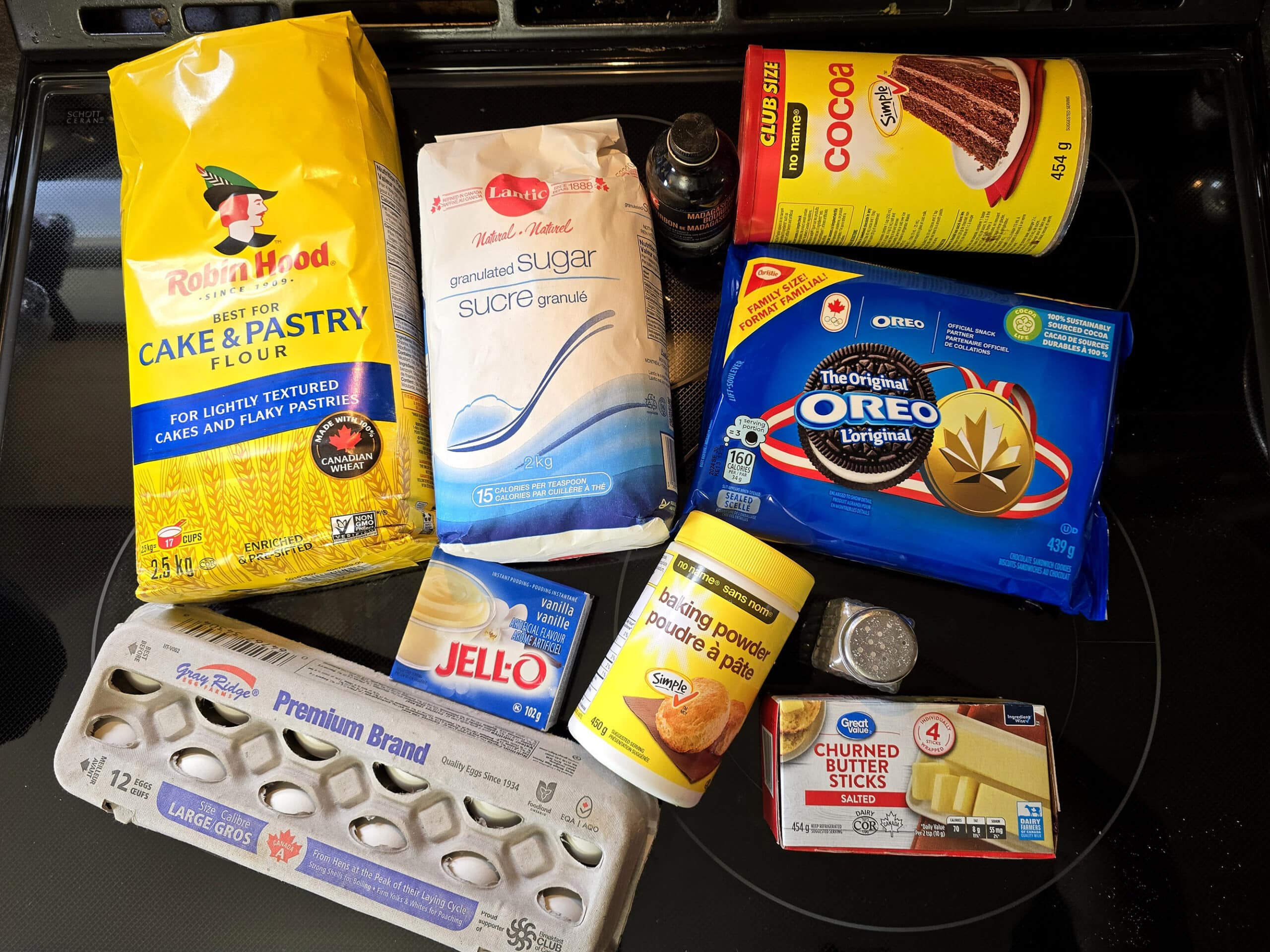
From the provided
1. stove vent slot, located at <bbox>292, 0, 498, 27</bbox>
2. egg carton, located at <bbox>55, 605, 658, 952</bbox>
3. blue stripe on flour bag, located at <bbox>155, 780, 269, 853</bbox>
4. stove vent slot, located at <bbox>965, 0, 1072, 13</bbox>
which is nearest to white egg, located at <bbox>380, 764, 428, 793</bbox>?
egg carton, located at <bbox>55, 605, 658, 952</bbox>

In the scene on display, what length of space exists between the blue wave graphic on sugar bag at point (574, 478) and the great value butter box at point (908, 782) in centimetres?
25

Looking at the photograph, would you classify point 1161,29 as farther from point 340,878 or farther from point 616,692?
point 340,878

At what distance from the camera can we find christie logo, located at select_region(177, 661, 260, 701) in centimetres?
75

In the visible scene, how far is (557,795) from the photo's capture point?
0.72m

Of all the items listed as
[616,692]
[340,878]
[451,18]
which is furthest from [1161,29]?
[340,878]

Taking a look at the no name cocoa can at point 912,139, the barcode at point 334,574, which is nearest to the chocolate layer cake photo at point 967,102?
the no name cocoa can at point 912,139

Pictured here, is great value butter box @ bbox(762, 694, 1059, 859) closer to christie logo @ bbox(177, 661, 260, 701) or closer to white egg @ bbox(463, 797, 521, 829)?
white egg @ bbox(463, 797, 521, 829)

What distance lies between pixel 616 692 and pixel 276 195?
0.57 m

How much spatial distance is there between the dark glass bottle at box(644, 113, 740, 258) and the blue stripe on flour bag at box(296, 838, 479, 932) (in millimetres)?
682

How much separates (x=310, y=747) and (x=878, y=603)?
1.98 ft

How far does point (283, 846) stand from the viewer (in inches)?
28.9

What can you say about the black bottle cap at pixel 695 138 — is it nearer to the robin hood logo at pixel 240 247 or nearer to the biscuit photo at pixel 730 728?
the robin hood logo at pixel 240 247

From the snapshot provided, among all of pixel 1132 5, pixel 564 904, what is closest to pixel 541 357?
pixel 564 904

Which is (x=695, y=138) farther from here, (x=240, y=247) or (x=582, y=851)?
(x=582, y=851)
